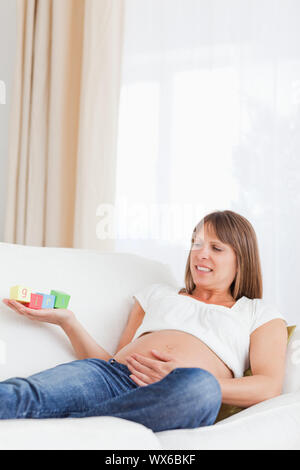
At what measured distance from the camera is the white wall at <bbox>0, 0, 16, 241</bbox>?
101 inches

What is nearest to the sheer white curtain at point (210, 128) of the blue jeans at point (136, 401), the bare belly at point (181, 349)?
the bare belly at point (181, 349)

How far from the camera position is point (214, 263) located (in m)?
1.61

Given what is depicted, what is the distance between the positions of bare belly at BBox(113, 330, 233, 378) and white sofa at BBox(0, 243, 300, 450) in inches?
6.0

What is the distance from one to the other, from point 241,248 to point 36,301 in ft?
2.10

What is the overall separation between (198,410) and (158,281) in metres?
0.73

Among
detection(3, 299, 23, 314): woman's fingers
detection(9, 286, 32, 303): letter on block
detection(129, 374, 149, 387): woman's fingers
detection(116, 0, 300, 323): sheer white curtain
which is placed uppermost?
detection(116, 0, 300, 323): sheer white curtain

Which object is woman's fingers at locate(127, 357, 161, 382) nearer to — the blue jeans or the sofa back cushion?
the blue jeans

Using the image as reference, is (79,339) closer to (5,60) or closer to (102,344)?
(102,344)

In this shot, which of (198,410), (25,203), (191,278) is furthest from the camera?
(25,203)

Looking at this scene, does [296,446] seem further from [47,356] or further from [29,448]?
[47,356]

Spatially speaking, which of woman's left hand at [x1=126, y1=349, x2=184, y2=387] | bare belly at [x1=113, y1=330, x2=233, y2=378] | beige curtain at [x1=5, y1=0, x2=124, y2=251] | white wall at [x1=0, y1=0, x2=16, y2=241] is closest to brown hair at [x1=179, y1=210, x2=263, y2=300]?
bare belly at [x1=113, y1=330, x2=233, y2=378]

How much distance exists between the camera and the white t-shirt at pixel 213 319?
141 centimetres

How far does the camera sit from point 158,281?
67.6 inches
